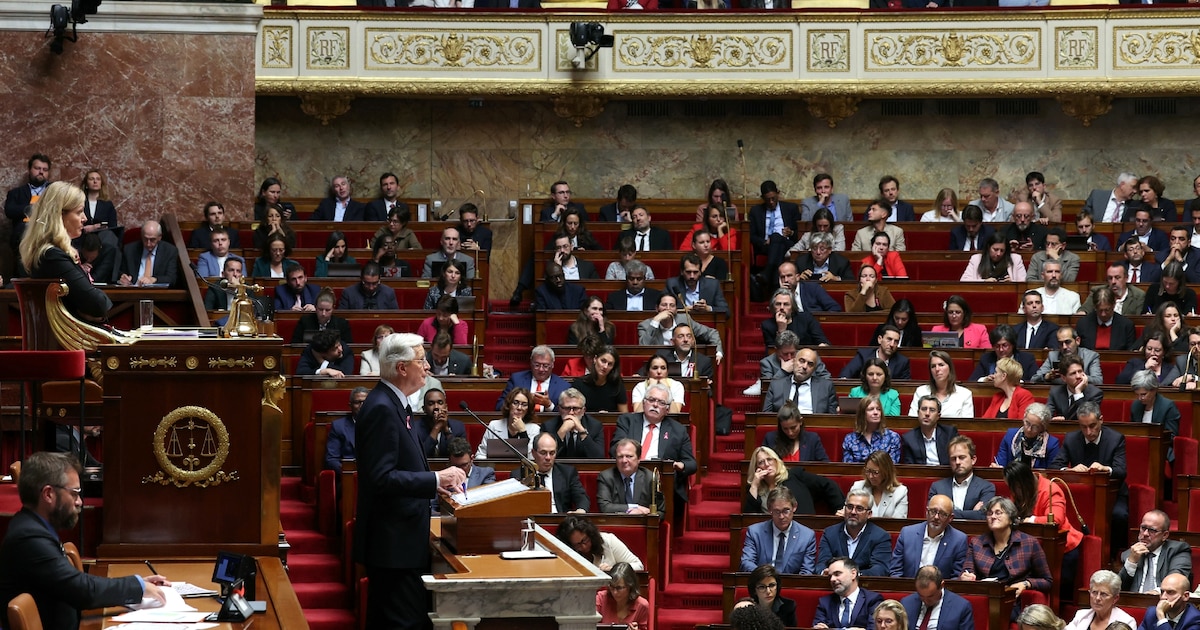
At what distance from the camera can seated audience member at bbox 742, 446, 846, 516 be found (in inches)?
289

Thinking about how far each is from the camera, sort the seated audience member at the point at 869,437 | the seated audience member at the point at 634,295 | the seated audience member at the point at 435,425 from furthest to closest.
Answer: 1. the seated audience member at the point at 634,295
2. the seated audience member at the point at 869,437
3. the seated audience member at the point at 435,425

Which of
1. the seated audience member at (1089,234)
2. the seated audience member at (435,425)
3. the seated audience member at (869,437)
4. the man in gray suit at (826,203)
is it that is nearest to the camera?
the seated audience member at (435,425)

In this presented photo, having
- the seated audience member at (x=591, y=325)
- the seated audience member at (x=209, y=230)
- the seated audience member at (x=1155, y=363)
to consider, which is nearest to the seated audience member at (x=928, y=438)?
the seated audience member at (x=1155, y=363)

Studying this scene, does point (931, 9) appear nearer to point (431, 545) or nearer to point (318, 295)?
point (318, 295)

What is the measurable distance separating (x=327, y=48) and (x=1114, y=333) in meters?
5.86

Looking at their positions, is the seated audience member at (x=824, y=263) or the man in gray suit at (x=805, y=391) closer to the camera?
the man in gray suit at (x=805, y=391)

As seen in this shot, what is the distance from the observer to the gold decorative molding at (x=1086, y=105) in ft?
40.4

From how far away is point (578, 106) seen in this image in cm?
1261

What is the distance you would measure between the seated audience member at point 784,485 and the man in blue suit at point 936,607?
0.92 metres

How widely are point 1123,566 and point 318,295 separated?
469 cm

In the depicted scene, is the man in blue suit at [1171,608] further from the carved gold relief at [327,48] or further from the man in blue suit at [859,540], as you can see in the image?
the carved gold relief at [327,48]

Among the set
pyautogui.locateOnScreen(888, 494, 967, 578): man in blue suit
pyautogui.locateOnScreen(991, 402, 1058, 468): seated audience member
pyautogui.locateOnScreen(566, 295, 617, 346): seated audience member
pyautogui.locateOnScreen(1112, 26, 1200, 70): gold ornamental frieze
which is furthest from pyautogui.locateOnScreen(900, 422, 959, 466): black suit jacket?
pyautogui.locateOnScreen(1112, 26, 1200, 70): gold ornamental frieze

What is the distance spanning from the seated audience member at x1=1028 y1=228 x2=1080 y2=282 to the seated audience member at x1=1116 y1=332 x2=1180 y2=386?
1456mm

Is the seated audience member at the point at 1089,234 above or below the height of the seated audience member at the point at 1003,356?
above
